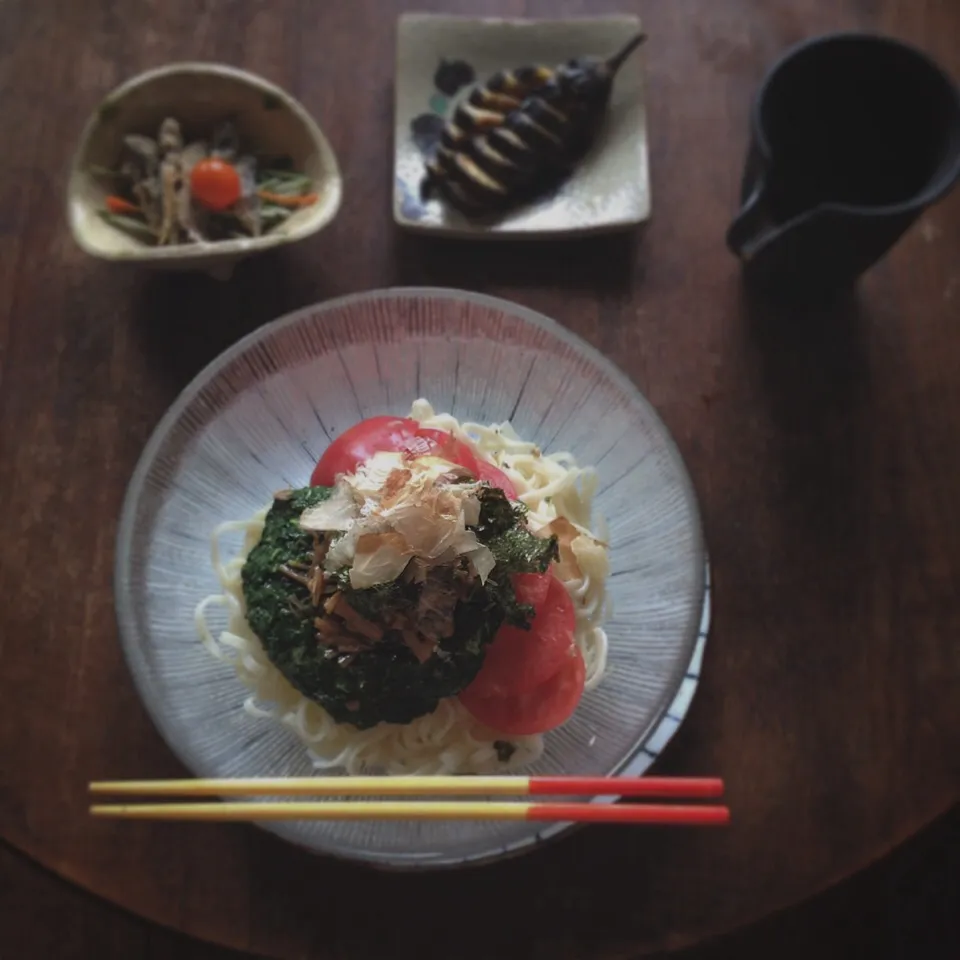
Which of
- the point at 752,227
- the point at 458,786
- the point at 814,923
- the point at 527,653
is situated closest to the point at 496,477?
the point at 527,653

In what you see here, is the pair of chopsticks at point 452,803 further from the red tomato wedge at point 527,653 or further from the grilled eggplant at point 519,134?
the grilled eggplant at point 519,134

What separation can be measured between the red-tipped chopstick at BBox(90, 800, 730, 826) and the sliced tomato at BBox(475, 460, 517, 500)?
1.21ft

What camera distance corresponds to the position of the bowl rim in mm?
1347

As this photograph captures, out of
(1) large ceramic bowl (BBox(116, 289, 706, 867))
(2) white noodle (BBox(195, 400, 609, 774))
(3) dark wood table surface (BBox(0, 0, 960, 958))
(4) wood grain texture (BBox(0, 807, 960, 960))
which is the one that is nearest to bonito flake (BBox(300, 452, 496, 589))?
(2) white noodle (BBox(195, 400, 609, 774))

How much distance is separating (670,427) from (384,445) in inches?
16.7

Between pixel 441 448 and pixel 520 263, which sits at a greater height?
pixel 520 263

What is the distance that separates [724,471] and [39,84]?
1.17 metres

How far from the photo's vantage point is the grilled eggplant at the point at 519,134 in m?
1.47

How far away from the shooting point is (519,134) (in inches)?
58.2

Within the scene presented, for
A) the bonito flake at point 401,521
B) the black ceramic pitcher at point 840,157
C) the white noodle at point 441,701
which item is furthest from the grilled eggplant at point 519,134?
the bonito flake at point 401,521

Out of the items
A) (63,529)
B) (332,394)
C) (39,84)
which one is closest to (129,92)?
(39,84)

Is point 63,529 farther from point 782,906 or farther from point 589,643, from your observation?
point 782,906

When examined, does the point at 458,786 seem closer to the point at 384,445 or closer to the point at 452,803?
the point at 452,803

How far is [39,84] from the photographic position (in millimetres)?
1530
